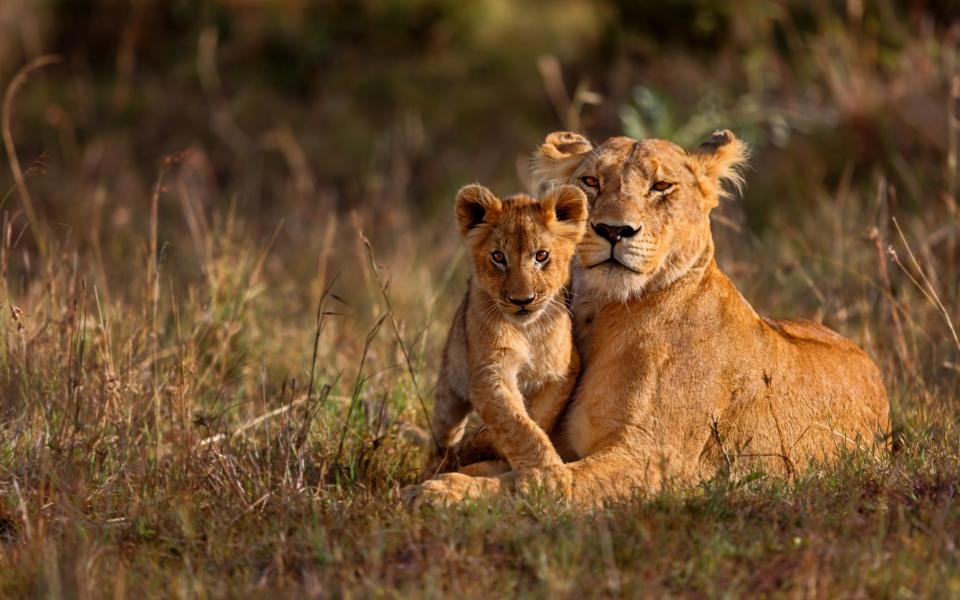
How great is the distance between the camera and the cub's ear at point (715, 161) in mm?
6121

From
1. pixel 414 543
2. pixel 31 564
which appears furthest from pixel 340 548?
pixel 31 564

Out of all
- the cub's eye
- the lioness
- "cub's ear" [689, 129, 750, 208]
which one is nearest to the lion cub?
the lioness

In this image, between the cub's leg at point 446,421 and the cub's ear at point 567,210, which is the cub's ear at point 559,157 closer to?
the cub's ear at point 567,210

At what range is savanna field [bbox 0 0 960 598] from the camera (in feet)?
15.9

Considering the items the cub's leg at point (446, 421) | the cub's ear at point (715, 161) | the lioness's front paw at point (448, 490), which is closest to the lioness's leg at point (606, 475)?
the lioness's front paw at point (448, 490)

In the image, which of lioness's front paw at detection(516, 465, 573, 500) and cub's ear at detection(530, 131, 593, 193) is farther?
cub's ear at detection(530, 131, 593, 193)

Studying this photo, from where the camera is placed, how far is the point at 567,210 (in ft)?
18.4

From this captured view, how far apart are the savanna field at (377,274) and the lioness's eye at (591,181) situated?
0.95 meters

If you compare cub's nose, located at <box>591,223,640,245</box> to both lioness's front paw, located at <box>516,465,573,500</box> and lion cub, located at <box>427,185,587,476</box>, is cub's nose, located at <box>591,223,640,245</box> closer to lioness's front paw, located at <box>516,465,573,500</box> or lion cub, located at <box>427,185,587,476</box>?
lion cub, located at <box>427,185,587,476</box>

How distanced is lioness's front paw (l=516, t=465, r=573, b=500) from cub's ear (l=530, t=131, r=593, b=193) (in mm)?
1367

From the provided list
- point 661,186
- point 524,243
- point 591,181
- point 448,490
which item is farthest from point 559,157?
point 448,490

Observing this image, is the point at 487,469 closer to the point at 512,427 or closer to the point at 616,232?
the point at 512,427

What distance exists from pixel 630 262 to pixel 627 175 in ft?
1.30

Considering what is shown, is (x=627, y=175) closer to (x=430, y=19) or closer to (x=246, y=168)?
(x=246, y=168)
